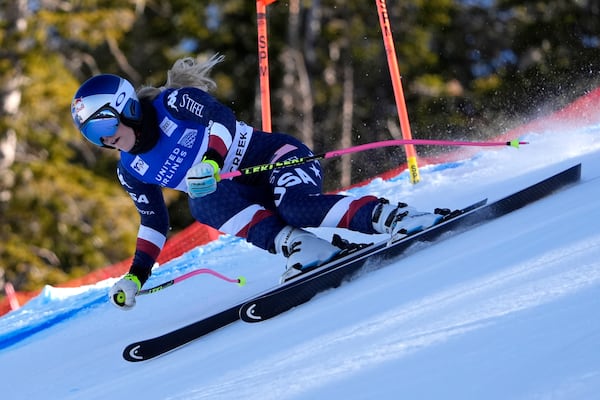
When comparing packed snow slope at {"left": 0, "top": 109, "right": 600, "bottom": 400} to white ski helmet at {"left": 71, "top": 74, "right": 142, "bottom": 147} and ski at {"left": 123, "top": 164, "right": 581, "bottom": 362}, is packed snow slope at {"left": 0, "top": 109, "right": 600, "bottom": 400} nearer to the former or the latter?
ski at {"left": 123, "top": 164, "right": 581, "bottom": 362}

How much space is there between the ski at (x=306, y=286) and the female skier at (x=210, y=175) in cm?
6

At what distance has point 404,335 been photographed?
2.43 meters

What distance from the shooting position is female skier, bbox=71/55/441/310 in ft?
12.1

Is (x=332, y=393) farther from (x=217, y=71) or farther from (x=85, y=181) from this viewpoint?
(x=217, y=71)

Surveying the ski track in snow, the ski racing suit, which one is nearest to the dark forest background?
the ski racing suit

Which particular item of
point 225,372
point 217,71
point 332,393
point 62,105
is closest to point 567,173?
point 225,372

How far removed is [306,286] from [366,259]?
0.93 feet

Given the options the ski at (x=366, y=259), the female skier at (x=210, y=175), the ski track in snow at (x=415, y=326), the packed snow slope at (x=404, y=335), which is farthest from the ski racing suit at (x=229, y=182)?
the ski track in snow at (x=415, y=326)

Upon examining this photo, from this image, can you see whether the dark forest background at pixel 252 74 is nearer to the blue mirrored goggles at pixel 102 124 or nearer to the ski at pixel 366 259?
the ski at pixel 366 259

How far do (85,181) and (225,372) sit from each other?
14.3 m

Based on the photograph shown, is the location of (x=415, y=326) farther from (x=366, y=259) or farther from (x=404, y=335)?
(x=366, y=259)

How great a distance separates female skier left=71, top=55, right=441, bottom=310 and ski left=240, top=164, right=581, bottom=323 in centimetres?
6

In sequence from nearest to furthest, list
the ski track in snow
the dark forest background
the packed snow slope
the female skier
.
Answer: the packed snow slope, the ski track in snow, the female skier, the dark forest background

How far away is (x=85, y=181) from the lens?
16578 millimetres
